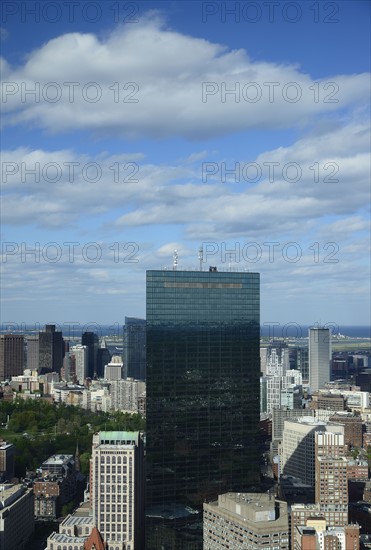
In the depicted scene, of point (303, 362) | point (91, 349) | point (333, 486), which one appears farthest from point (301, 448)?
point (91, 349)

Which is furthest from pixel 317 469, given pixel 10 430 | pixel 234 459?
pixel 10 430

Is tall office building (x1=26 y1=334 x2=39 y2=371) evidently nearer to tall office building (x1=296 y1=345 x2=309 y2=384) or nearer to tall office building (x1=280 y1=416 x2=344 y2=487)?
tall office building (x1=296 y1=345 x2=309 y2=384)

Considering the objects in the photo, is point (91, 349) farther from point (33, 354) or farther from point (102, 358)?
point (33, 354)

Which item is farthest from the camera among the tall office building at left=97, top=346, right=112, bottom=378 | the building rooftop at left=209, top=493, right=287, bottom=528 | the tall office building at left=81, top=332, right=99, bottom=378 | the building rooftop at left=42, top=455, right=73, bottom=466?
the tall office building at left=97, top=346, right=112, bottom=378

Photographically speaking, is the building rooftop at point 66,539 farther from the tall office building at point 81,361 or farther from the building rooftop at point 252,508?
the tall office building at point 81,361

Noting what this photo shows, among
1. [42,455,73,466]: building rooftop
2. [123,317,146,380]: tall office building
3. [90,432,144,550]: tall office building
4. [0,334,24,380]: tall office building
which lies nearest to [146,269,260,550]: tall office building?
[90,432,144,550]: tall office building
